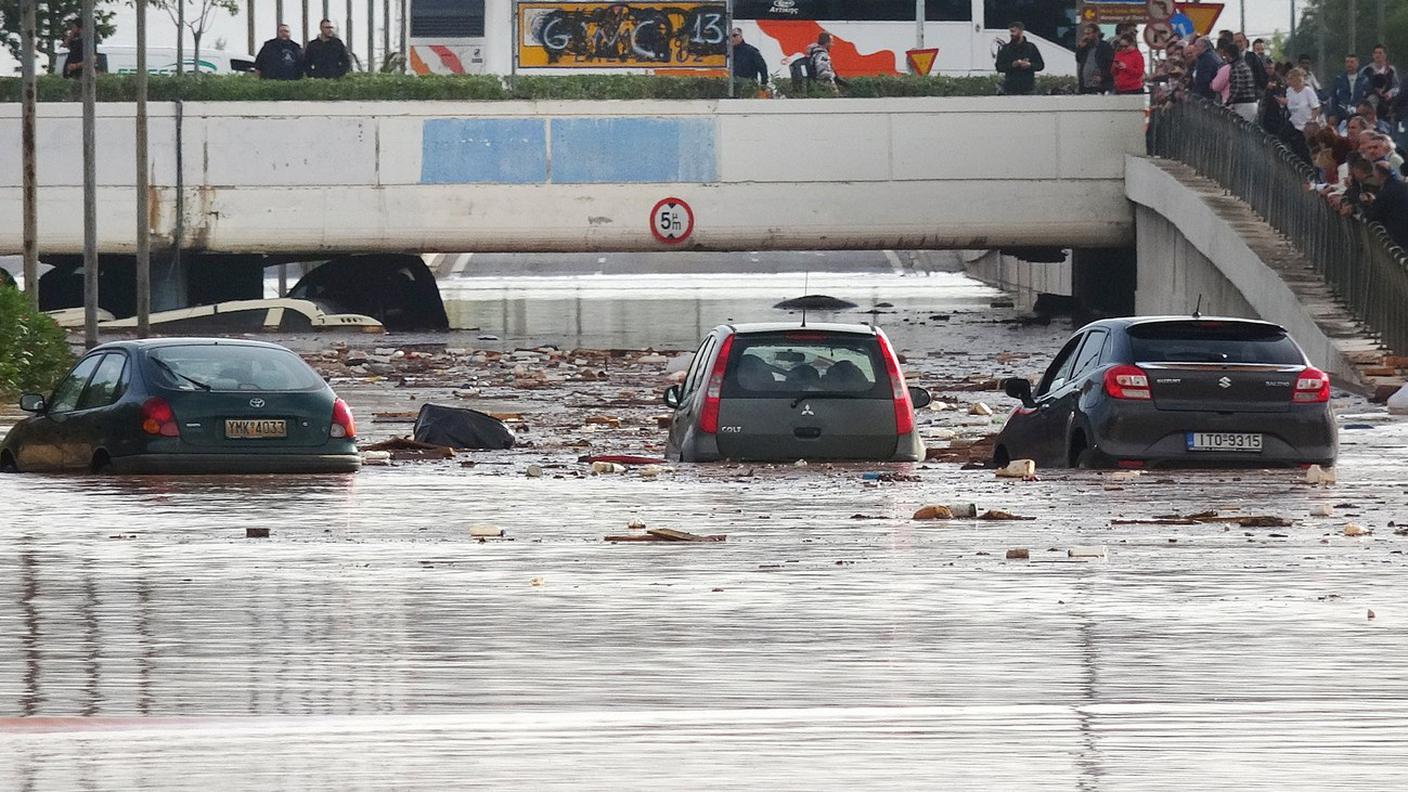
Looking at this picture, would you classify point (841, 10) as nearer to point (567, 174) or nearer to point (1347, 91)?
point (567, 174)

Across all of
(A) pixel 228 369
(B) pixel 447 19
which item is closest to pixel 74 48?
(B) pixel 447 19

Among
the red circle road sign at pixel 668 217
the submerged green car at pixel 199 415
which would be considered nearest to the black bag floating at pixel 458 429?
the submerged green car at pixel 199 415

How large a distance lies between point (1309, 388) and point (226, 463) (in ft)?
25.0

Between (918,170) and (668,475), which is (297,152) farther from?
(668,475)

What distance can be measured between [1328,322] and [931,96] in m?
22.5

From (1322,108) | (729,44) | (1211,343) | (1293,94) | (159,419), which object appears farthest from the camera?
(729,44)

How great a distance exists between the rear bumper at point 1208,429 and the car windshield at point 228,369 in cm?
579

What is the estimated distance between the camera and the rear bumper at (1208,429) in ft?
66.4

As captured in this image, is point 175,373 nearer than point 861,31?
Yes

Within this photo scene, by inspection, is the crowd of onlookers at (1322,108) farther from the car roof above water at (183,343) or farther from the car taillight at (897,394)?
the car roof above water at (183,343)

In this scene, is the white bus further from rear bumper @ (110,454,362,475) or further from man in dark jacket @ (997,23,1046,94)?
rear bumper @ (110,454,362,475)

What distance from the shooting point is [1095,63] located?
5153 centimetres

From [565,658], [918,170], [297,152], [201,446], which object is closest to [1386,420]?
[201,446]

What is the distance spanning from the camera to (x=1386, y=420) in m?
27.1
